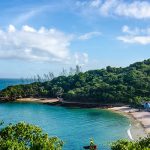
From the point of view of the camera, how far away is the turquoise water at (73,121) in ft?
290

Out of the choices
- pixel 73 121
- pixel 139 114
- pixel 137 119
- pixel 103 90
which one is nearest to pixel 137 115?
pixel 139 114

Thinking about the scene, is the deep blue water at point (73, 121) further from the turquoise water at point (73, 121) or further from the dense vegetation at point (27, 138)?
the dense vegetation at point (27, 138)

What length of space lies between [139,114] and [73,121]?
2406 centimetres

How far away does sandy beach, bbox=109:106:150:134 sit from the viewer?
109m

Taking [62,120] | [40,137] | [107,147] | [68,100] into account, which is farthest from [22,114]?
[40,137]

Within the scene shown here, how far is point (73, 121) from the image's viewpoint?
392ft

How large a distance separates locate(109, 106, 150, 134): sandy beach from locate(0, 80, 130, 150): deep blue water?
4.32 metres

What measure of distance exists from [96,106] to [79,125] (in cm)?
4454

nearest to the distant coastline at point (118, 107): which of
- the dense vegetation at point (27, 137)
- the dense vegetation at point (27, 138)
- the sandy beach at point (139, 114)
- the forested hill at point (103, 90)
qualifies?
the sandy beach at point (139, 114)

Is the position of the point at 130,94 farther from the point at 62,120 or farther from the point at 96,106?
the point at 62,120

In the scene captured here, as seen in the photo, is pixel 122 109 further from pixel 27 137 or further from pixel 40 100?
pixel 27 137

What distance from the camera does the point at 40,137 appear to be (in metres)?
42.2

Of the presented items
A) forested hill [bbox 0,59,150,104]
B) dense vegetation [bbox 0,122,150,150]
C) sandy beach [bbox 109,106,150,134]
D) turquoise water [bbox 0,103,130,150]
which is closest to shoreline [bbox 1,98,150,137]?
sandy beach [bbox 109,106,150,134]

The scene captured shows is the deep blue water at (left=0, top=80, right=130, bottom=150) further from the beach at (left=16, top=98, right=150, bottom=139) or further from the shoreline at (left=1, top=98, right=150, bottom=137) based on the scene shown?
the shoreline at (left=1, top=98, right=150, bottom=137)
